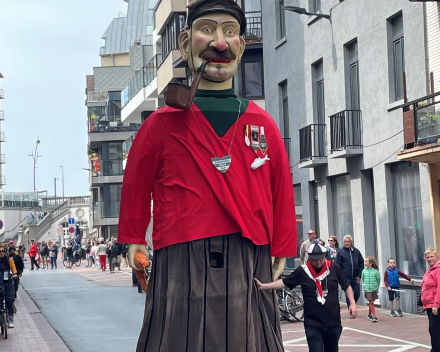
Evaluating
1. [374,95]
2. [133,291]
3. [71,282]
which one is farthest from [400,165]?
[71,282]

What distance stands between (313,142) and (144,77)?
20624 millimetres

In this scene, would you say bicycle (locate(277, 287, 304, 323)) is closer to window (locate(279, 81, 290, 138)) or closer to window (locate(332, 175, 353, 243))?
window (locate(332, 175, 353, 243))

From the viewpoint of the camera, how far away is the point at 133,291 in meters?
29.1

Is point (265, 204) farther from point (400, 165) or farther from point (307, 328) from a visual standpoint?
point (400, 165)

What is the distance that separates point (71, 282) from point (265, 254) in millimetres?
30636

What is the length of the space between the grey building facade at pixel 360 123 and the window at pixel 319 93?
0.09ft

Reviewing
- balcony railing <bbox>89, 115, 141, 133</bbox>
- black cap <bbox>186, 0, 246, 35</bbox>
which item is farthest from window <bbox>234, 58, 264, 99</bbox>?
balcony railing <bbox>89, 115, 141, 133</bbox>

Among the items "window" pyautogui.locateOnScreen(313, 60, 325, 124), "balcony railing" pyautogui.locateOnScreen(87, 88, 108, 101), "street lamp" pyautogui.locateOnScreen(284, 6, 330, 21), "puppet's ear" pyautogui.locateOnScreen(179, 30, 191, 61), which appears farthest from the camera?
"balcony railing" pyautogui.locateOnScreen(87, 88, 108, 101)

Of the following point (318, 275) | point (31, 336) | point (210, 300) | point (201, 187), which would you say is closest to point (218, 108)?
point (201, 187)

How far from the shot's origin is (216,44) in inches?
242

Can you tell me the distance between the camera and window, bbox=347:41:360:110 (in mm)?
23047

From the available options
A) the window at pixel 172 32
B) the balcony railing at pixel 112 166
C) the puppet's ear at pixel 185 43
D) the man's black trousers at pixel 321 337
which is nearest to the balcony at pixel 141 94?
the window at pixel 172 32

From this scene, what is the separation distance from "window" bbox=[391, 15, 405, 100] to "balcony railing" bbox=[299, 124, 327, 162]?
4058mm

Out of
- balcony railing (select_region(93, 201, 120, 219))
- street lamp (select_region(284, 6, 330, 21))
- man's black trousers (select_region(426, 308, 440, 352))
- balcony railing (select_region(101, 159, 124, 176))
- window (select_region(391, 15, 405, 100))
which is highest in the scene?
balcony railing (select_region(101, 159, 124, 176))
